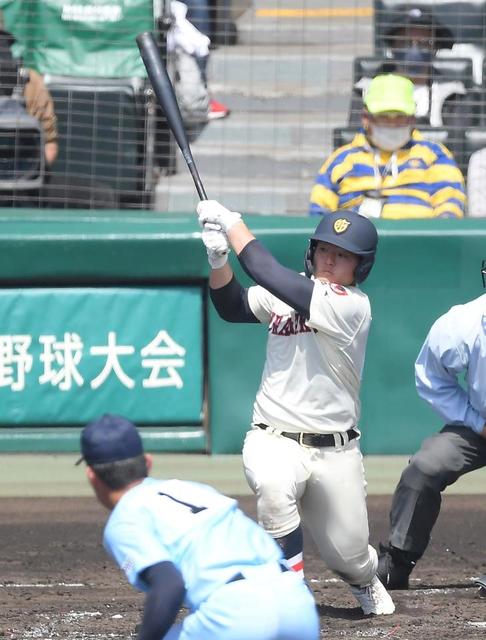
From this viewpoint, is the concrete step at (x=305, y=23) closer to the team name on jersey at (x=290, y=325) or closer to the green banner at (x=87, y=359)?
the green banner at (x=87, y=359)

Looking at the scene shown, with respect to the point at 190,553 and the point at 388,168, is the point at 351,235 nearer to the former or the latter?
the point at 190,553

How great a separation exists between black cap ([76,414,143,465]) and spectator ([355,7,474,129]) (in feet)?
21.3

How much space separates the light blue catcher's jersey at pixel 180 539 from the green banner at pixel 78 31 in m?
6.93

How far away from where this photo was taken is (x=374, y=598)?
5.26 metres

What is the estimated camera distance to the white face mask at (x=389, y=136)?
8.26 metres

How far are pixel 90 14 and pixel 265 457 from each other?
230 inches

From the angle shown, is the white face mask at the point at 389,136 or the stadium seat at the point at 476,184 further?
the stadium seat at the point at 476,184

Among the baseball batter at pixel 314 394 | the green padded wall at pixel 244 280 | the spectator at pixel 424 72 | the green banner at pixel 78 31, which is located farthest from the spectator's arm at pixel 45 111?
the baseball batter at pixel 314 394

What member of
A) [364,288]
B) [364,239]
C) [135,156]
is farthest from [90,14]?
[364,239]

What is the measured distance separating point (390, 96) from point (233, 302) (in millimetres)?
3443

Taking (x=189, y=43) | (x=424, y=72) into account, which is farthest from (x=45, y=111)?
(x=424, y=72)

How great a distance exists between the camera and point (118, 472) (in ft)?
10.7

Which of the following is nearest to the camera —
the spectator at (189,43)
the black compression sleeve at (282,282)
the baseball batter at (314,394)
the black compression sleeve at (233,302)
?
the black compression sleeve at (282,282)

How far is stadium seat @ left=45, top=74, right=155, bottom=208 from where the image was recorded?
9.16m
